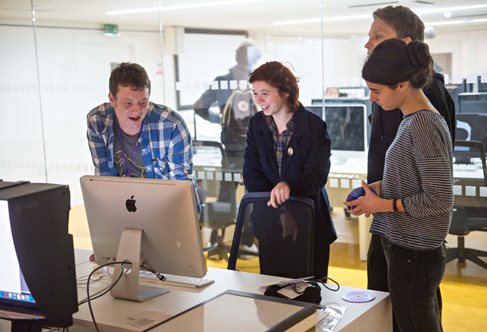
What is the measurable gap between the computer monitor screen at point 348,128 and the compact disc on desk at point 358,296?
280cm

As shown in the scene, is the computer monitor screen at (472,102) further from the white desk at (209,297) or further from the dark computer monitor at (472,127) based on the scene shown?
the white desk at (209,297)

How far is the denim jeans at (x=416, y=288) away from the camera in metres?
2.12

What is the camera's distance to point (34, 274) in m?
1.62

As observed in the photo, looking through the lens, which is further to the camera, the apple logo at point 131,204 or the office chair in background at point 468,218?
the office chair in background at point 468,218

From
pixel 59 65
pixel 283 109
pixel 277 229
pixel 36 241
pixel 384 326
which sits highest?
pixel 59 65

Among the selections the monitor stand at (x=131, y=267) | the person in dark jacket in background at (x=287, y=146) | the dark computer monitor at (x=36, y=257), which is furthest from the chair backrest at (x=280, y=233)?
the dark computer monitor at (x=36, y=257)

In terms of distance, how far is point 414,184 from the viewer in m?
2.16

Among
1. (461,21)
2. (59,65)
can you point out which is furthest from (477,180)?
(59,65)

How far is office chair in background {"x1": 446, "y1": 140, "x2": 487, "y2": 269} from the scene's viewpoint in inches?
175

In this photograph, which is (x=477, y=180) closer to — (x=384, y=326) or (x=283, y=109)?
(x=283, y=109)

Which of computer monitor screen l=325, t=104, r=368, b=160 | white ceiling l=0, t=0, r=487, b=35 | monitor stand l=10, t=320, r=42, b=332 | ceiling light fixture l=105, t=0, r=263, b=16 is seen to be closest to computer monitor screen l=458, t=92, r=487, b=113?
white ceiling l=0, t=0, r=487, b=35

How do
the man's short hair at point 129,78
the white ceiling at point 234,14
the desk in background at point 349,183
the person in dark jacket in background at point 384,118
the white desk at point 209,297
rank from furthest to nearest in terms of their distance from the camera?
1. the desk in background at point 349,183
2. the white ceiling at point 234,14
3. the man's short hair at point 129,78
4. the person in dark jacket in background at point 384,118
5. the white desk at point 209,297

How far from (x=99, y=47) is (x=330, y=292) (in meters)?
4.68

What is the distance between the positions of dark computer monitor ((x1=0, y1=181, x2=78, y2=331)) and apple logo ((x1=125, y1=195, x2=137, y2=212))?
52 cm
